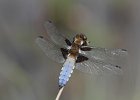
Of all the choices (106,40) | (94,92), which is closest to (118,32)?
(106,40)

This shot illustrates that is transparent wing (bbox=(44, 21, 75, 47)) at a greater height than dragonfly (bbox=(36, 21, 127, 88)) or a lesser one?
greater

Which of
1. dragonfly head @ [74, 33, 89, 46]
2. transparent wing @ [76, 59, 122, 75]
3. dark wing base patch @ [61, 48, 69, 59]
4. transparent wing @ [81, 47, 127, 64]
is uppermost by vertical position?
dragonfly head @ [74, 33, 89, 46]

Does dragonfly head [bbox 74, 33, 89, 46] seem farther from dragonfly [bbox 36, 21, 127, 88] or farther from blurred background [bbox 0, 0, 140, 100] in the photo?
blurred background [bbox 0, 0, 140, 100]

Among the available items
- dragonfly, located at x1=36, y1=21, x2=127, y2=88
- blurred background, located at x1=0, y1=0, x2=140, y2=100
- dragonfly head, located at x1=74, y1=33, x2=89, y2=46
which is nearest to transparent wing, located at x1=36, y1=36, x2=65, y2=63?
dragonfly, located at x1=36, y1=21, x2=127, y2=88

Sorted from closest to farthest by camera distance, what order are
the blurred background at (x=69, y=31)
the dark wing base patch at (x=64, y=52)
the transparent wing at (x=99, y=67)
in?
the transparent wing at (x=99, y=67), the dark wing base patch at (x=64, y=52), the blurred background at (x=69, y=31)

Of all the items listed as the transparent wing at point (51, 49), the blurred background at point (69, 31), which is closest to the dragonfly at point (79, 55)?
the transparent wing at point (51, 49)

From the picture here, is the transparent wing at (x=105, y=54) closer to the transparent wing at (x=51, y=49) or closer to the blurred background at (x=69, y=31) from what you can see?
the transparent wing at (x=51, y=49)

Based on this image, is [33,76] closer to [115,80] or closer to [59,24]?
[59,24]
